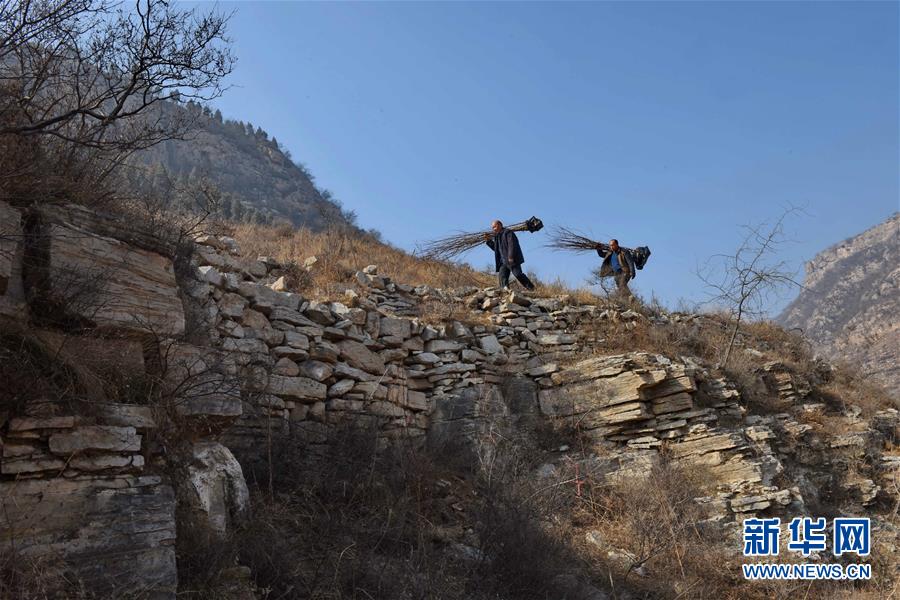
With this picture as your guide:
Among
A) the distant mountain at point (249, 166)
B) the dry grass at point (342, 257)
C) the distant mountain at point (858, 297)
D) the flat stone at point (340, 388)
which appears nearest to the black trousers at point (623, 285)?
the dry grass at point (342, 257)

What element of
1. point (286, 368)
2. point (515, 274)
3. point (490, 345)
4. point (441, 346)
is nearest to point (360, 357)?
point (286, 368)

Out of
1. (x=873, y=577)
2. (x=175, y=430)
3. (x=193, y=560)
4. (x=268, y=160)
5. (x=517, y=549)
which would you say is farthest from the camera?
(x=268, y=160)

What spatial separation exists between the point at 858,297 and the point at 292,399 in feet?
115

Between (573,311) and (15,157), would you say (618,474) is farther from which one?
(15,157)

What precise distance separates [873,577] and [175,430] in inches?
258

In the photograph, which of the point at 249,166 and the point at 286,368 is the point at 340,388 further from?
the point at 249,166

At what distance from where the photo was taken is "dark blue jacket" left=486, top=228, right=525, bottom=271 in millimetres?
11508

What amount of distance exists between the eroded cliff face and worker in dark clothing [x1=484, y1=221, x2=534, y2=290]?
96 cm

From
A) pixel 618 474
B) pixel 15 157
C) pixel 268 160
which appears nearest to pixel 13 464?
pixel 15 157

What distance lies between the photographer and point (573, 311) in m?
10.2

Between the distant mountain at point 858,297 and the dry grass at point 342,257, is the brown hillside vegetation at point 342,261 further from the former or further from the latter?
the distant mountain at point 858,297

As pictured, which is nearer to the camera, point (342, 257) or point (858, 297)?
point (342, 257)

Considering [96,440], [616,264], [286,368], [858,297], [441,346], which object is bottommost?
[96,440]

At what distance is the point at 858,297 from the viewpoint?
33.9 m
